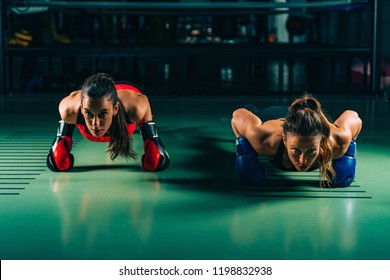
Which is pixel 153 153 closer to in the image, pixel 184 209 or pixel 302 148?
pixel 184 209

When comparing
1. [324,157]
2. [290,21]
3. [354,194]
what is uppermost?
[290,21]

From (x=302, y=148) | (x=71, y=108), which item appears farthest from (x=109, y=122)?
(x=302, y=148)

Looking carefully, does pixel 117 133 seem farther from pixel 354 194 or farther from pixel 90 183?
pixel 354 194

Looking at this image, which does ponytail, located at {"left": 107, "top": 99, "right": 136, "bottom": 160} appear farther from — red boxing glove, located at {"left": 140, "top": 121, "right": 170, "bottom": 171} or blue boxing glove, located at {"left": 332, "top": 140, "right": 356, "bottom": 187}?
blue boxing glove, located at {"left": 332, "top": 140, "right": 356, "bottom": 187}

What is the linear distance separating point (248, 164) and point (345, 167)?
534 millimetres

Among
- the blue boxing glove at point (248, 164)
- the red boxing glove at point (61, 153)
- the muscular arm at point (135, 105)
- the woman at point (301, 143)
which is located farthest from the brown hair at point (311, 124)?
the red boxing glove at point (61, 153)

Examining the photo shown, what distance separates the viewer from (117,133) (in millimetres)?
4238

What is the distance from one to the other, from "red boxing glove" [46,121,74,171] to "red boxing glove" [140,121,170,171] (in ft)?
1.60

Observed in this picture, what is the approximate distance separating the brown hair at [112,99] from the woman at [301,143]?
708 millimetres

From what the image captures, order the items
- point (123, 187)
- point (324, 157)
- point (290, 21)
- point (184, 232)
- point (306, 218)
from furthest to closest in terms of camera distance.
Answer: point (290, 21) < point (123, 187) < point (324, 157) < point (306, 218) < point (184, 232)

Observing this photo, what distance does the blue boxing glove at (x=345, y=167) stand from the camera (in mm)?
3783

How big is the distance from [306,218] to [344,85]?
26.3ft

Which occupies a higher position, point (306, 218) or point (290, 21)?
point (290, 21)
